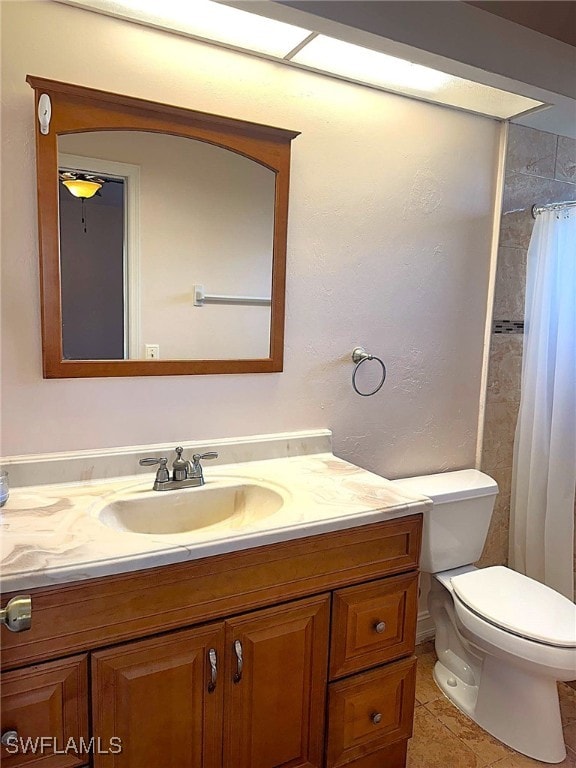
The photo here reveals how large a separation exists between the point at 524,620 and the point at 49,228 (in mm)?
1800

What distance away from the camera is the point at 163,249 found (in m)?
1.58

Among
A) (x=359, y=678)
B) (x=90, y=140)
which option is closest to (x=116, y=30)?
(x=90, y=140)

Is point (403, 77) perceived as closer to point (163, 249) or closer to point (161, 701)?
point (163, 249)

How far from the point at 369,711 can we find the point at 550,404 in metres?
1.42

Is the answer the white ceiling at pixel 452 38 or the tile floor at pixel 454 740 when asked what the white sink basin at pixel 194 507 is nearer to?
the tile floor at pixel 454 740

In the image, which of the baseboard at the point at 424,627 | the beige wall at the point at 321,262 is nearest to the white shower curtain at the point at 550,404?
the beige wall at the point at 321,262

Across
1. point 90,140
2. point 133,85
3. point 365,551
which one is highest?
point 133,85

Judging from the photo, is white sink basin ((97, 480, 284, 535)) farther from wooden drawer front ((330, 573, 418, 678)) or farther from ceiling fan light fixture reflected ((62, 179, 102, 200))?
ceiling fan light fixture reflected ((62, 179, 102, 200))

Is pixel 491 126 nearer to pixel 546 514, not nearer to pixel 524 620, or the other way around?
pixel 546 514

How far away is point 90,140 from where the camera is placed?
4.71 ft

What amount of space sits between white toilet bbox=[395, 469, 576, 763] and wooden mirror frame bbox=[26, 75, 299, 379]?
0.91 meters

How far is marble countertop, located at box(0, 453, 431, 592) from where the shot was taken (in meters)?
1.08

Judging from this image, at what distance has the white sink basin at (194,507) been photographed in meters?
1.46

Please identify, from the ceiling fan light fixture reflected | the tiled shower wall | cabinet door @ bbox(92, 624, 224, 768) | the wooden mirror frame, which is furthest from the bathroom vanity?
the tiled shower wall
